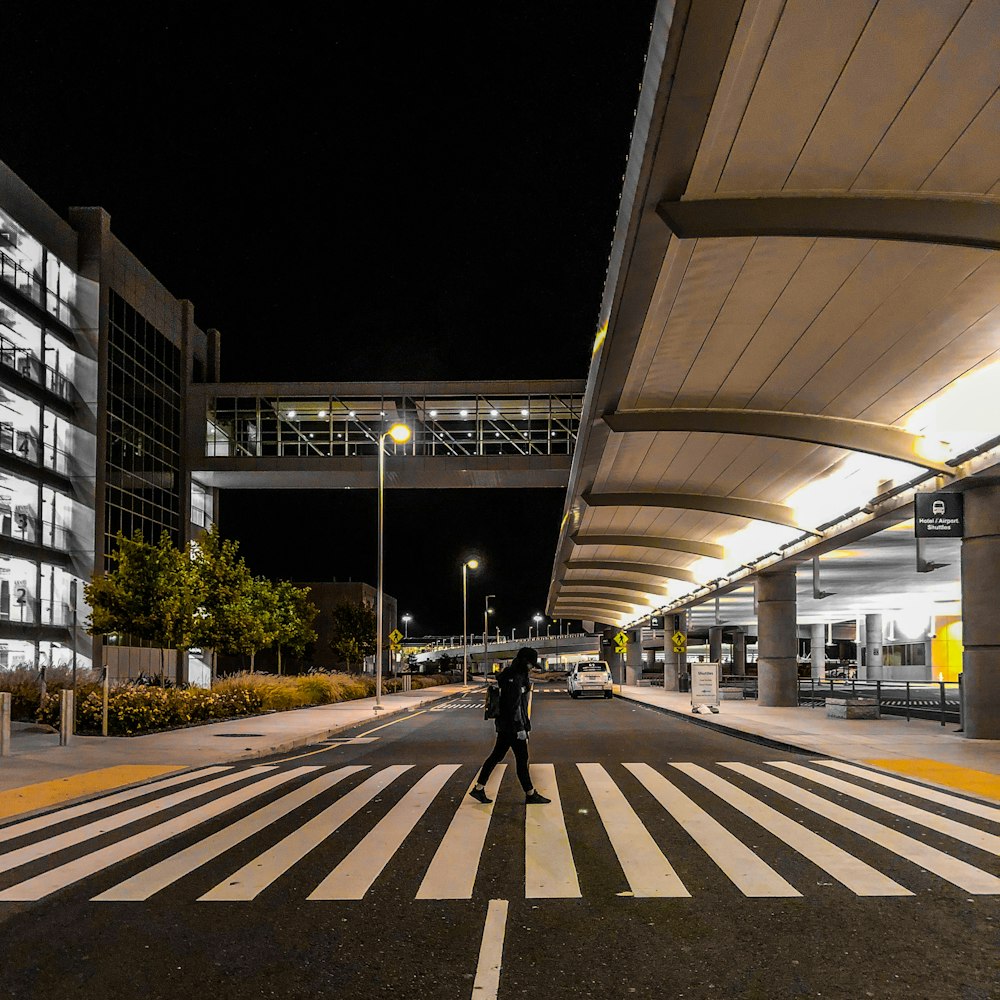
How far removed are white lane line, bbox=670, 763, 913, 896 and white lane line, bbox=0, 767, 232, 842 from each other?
7.05 m

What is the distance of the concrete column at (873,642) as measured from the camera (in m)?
77.2

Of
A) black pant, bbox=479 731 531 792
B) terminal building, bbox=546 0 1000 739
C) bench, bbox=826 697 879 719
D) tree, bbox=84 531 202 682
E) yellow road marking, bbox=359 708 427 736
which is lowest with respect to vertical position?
yellow road marking, bbox=359 708 427 736

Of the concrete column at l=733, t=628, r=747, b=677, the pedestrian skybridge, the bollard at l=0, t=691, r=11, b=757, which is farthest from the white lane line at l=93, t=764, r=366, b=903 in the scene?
the concrete column at l=733, t=628, r=747, b=677

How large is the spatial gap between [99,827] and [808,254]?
393 inches

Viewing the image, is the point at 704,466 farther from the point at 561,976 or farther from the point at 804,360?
the point at 561,976

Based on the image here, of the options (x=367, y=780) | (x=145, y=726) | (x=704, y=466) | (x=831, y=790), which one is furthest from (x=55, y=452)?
(x=831, y=790)

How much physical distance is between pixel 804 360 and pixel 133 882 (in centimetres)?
1249

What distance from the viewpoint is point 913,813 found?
11.3 metres

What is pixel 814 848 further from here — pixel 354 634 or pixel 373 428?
pixel 354 634

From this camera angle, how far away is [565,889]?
7828mm

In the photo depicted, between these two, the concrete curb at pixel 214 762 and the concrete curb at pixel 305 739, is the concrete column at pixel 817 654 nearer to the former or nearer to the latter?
the concrete curb at pixel 305 739

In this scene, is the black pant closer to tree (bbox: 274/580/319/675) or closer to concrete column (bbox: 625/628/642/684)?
tree (bbox: 274/580/319/675)

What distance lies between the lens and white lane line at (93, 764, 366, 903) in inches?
309

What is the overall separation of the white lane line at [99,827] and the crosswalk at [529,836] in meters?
0.03
